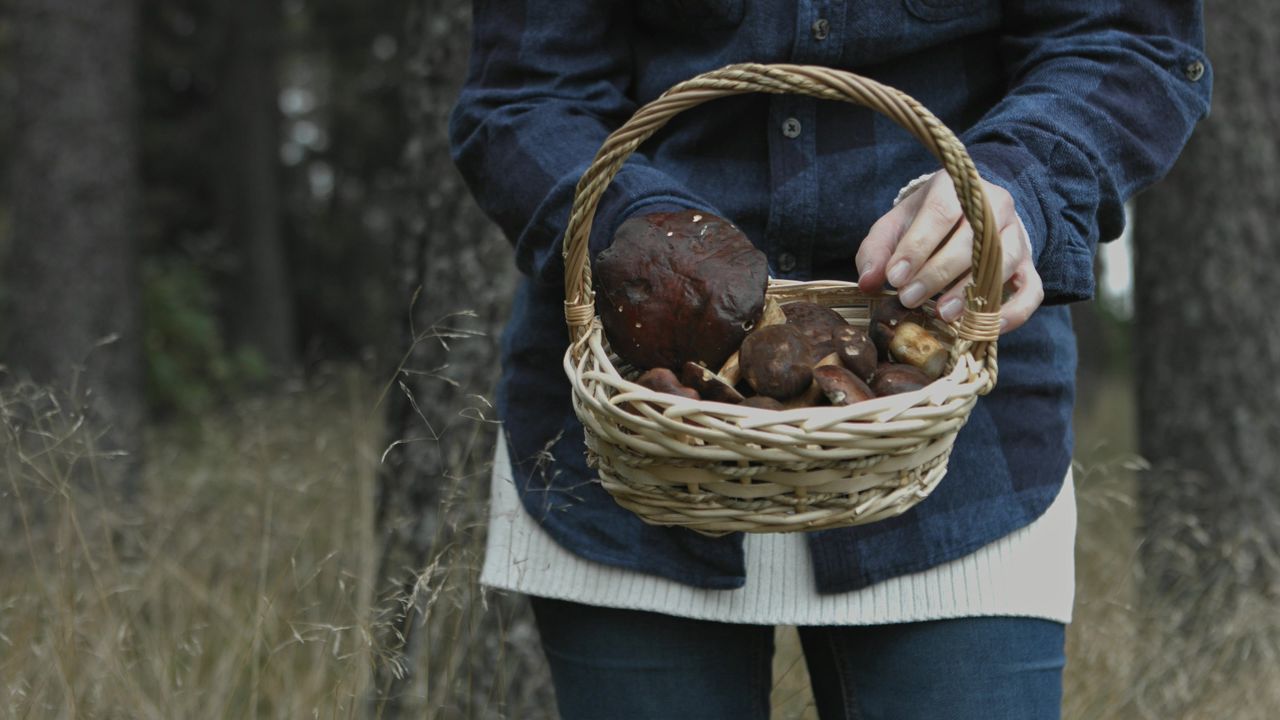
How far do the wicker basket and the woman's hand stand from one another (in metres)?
0.04

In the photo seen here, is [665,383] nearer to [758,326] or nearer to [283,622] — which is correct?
[758,326]

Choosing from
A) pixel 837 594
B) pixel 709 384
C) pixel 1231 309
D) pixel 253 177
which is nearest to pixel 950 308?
pixel 709 384

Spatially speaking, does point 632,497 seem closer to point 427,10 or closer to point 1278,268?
point 427,10

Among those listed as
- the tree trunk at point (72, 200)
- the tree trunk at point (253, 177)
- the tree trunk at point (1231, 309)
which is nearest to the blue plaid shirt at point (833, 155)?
the tree trunk at point (1231, 309)

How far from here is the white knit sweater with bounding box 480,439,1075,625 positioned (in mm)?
1374

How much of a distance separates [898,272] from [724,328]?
8.1 inches

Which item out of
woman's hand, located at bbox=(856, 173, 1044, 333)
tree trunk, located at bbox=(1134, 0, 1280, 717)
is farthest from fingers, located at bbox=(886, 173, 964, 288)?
tree trunk, located at bbox=(1134, 0, 1280, 717)

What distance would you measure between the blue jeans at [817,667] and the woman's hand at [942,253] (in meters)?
0.41

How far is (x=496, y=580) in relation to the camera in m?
1.54

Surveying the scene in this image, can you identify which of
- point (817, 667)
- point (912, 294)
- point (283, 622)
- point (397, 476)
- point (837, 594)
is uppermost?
point (912, 294)

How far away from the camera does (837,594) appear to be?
1.39m

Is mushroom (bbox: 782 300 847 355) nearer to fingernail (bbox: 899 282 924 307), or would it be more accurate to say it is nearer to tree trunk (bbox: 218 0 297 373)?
fingernail (bbox: 899 282 924 307)

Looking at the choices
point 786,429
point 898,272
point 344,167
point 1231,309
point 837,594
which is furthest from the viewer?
point 344,167

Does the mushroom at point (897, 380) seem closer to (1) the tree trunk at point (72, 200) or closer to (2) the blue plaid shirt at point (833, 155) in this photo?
(2) the blue plaid shirt at point (833, 155)
